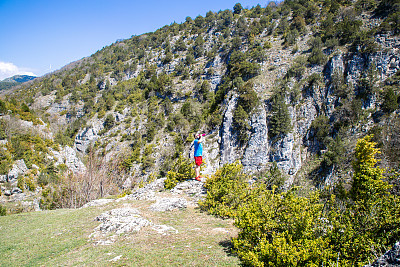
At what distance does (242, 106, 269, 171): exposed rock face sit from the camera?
3017 cm

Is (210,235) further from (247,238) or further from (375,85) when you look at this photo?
(375,85)

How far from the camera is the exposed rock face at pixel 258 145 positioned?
99.0ft

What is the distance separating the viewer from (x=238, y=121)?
32406 mm

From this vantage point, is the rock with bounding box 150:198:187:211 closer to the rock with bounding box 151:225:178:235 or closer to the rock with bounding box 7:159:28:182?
the rock with bounding box 151:225:178:235

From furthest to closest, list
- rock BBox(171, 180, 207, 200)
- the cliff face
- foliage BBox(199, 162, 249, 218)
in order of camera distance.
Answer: the cliff face
rock BBox(171, 180, 207, 200)
foliage BBox(199, 162, 249, 218)

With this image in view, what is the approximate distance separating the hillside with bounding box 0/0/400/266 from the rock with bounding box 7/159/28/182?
5.6 inches

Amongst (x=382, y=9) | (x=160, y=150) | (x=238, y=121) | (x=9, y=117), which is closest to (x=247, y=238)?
(x=238, y=121)

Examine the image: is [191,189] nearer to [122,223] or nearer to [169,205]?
[169,205]

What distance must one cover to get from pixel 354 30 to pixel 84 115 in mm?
63492

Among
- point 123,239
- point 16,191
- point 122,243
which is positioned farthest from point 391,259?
point 16,191

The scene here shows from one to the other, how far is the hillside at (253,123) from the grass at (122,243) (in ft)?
3.39

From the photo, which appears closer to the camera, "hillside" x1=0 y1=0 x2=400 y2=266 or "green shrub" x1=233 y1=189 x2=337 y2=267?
"green shrub" x1=233 y1=189 x2=337 y2=267

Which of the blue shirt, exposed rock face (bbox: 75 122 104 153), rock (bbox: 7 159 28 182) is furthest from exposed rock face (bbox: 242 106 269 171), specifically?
exposed rock face (bbox: 75 122 104 153)

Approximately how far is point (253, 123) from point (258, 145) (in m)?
3.68
